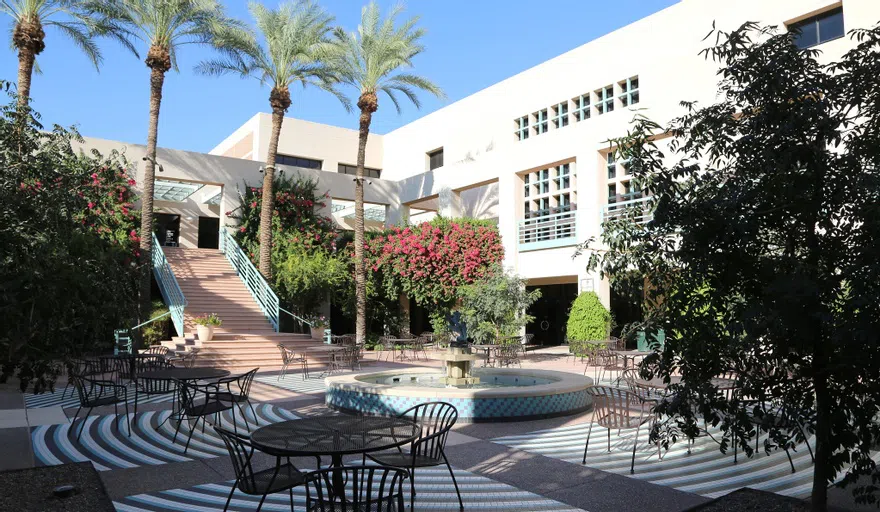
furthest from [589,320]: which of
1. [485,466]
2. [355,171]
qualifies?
[355,171]

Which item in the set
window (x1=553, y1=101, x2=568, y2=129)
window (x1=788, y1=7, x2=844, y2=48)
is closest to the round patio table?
window (x1=788, y1=7, x2=844, y2=48)

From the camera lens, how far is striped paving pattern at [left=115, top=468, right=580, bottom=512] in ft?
15.6

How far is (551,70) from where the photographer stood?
2195cm

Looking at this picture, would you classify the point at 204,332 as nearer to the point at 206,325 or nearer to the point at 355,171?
the point at 206,325

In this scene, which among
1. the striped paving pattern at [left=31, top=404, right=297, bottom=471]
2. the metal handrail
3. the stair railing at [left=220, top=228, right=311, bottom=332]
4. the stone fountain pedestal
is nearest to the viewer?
the striped paving pattern at [left=31, top=404, right=297, bottom=471]

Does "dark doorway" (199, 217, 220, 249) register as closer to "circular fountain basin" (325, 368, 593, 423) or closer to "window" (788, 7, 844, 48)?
"circular fountain basin" (325, 368, 593, 423)

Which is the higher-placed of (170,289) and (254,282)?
(254,282)

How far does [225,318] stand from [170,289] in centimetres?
192

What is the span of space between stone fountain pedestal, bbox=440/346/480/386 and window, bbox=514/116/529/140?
559 inches

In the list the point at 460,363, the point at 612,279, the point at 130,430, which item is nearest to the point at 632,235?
the point at 612,279

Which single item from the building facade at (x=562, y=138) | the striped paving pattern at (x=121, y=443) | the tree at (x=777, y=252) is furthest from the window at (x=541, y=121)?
the tree at (x=777, y=252)

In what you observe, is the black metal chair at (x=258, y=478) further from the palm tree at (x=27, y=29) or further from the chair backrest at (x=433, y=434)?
the palm tree at (x=27, y=29)

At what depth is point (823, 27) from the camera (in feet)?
50.5

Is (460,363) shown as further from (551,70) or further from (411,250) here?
(551,70)
